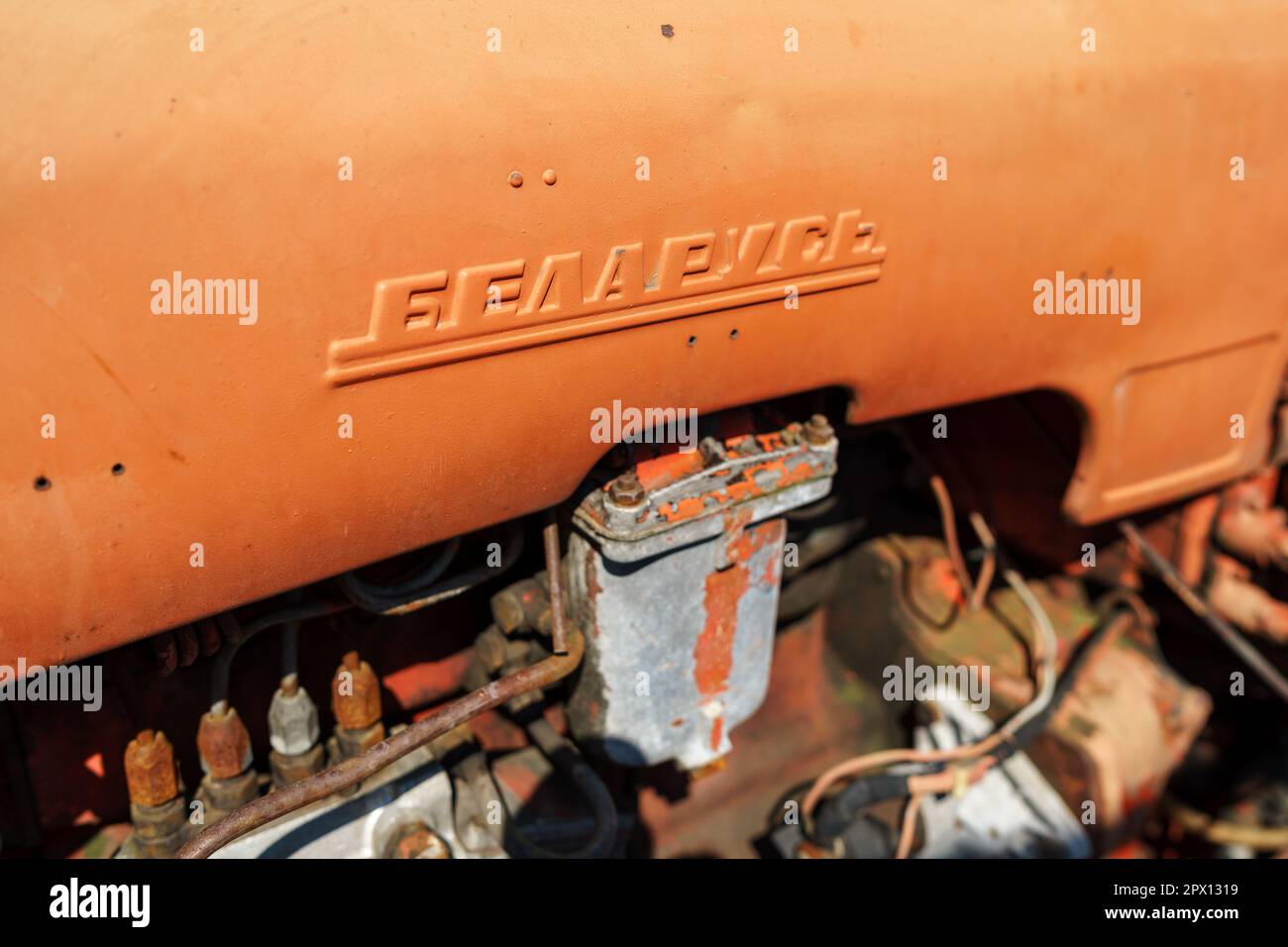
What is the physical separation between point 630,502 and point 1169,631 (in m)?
1.44

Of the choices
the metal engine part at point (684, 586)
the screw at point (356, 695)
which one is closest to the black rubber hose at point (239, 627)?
the screw at point (356, 695)

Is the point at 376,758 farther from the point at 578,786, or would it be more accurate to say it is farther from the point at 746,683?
the point at 746,683

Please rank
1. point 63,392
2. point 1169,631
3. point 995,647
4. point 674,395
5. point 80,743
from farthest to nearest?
point 1169,631
point 995,647
point 80,743
point 674,395
point 63,392

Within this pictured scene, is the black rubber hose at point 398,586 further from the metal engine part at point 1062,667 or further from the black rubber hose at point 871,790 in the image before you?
the metal engine part at point 1062,667

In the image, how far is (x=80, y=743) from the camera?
115 cm

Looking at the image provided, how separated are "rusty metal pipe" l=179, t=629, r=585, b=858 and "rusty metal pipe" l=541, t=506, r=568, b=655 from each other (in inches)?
0.7

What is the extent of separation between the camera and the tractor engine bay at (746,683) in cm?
112

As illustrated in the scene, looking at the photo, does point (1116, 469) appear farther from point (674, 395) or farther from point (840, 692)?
point (674, 395)

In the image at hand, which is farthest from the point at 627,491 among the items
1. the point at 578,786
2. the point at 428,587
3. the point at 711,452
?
the point at 578,786

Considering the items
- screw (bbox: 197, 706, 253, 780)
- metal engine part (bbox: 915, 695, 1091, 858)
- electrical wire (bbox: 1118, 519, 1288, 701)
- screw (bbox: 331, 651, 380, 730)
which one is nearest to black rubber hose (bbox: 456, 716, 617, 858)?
screw (bbox: 331, 651, 380, 730)

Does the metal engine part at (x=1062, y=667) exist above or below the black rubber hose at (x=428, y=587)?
below

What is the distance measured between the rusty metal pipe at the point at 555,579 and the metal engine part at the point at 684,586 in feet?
0.10

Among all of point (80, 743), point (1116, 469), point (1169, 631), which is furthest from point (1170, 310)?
point (80, 743)

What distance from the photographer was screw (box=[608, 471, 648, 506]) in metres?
1.08
